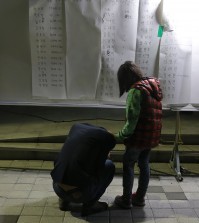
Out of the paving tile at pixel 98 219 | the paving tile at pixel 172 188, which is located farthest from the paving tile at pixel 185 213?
the paving tile at pixel 98 219

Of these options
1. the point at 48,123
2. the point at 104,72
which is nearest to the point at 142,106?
the point at 104,72

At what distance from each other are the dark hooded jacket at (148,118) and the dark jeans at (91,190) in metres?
0.38

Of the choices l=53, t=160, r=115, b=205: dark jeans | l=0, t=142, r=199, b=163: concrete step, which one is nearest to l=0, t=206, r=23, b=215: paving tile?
l=53, t=160, r=115, b=205: dark jeans

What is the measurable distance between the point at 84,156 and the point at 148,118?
0.77 metres

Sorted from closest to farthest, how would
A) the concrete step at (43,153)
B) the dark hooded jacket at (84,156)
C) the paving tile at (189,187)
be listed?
the dark hooded jacket at (84,156) → the paving tile at (189,187) → the concrete step at (43,153)

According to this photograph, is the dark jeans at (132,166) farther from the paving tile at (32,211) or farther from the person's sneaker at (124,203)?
the paving tile at (32,211)

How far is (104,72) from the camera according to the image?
445 cm

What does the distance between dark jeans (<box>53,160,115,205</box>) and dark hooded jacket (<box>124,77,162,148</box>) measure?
0.38 m

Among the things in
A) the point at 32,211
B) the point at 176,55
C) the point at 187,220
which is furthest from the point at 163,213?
the point at 176,55

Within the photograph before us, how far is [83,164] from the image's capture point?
3.37 metres

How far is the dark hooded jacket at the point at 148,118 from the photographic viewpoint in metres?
3.41

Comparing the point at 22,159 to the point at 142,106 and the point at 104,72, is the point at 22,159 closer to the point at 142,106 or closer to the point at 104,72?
the point at 104,72

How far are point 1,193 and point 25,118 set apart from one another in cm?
259

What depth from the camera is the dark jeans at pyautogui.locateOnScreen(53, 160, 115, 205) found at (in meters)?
3.46
